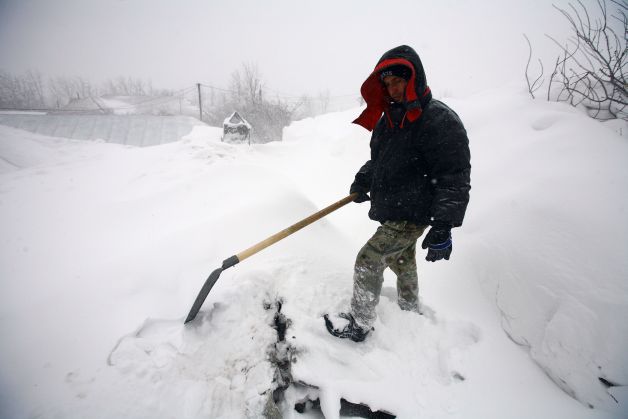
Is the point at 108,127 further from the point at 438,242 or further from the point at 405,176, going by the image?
the point at 438,242

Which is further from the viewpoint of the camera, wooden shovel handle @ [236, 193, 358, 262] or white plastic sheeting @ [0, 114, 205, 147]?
white plastic sheeting @ [0, 114, 205, 147]

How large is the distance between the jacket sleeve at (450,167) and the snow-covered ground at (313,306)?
38.1 inches

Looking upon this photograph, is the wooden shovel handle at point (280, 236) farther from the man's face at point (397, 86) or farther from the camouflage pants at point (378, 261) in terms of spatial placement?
the man's face at point (397, 86)

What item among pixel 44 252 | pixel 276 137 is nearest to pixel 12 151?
pixel 44 252

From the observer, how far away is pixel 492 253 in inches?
85.3

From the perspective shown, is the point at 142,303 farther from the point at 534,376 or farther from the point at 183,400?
the point at 534,376

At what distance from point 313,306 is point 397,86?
1614mm

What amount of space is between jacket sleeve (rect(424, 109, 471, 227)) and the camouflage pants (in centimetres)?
27

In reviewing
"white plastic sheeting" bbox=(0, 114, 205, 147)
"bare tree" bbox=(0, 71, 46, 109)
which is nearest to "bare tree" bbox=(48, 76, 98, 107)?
"bare tree" bbox=(0, 71, 46, 109)

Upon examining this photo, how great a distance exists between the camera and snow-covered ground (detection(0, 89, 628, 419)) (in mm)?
1420

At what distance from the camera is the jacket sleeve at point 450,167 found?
1.39 m

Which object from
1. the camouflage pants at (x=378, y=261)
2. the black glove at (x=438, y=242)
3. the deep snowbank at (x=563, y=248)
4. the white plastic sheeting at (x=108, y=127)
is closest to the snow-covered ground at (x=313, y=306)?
the deep snowbank at (x=563, y=248)

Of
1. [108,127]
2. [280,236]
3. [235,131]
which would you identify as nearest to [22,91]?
[108,127]

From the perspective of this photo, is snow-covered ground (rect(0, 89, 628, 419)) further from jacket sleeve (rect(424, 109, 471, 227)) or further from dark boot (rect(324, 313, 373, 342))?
jacket sleeve (rect(424, 109, 471, 227))
